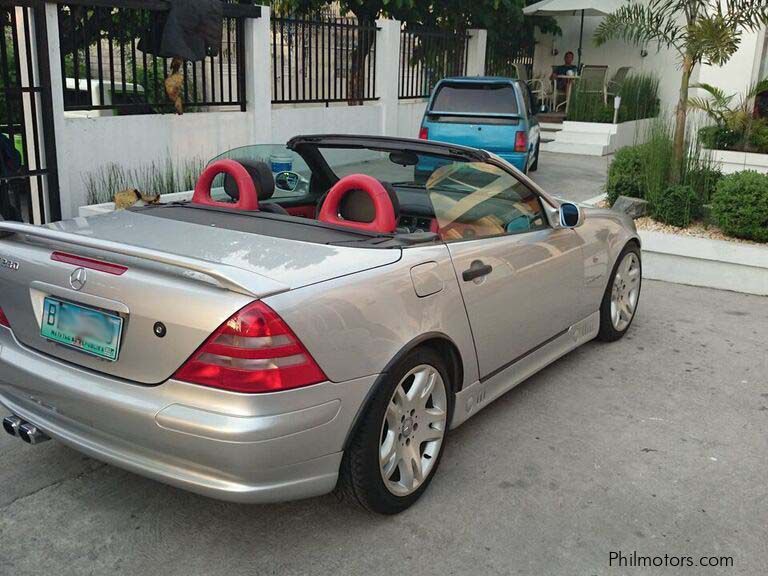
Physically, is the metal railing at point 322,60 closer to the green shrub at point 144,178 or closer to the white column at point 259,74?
the white column at point 259,74

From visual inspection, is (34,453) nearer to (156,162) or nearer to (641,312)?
(641,312)

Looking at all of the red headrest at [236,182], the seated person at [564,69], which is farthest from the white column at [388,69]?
the red headrest at [236,182]

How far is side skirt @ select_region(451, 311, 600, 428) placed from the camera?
3.86 m

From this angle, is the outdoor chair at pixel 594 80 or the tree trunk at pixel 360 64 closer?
the tree trunk at pixel 360 64

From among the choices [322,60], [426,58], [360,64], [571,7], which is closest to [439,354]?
[322,60]

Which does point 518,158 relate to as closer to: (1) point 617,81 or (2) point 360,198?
(2) point 360,198

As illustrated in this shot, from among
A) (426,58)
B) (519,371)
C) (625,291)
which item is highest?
(426,58)

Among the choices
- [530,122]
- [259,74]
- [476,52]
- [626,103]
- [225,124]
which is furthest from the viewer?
[626,103]

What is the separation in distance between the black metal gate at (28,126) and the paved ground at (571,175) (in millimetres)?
6546

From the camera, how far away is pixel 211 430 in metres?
2.73

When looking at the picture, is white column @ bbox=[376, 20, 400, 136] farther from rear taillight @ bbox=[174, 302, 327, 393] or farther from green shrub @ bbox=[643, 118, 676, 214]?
rear taillight @ bbox=[174, 302, 327, 393]

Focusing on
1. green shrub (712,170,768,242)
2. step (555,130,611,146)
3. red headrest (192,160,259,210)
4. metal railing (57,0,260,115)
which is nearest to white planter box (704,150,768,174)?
green shrub (712,170,768,242)

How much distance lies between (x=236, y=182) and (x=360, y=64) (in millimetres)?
10164

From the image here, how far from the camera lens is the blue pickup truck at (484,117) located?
11.6 meters
